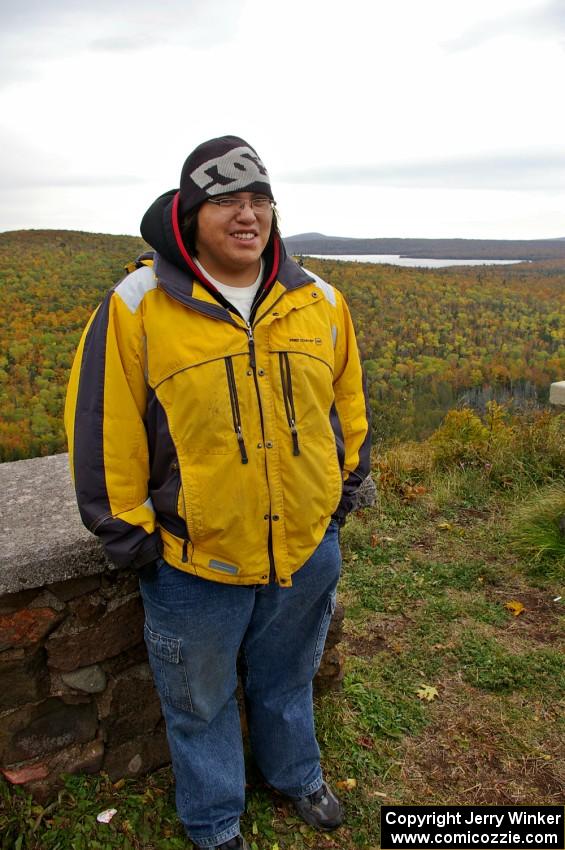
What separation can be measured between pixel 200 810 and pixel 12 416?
30.6ft

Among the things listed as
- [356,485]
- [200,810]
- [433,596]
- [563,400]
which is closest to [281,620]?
[356,485]

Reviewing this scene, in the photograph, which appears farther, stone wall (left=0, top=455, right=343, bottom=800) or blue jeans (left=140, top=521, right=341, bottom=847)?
stone wall (left=0, top=455, right=343, bottom=800)

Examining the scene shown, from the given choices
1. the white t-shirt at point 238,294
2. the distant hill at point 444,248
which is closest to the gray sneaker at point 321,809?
the white t-shirt at point 238,294

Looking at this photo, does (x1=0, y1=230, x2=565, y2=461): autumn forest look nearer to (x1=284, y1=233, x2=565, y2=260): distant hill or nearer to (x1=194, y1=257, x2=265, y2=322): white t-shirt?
(x1=194, y1=257, x2=265, y2=322): white t-shirt

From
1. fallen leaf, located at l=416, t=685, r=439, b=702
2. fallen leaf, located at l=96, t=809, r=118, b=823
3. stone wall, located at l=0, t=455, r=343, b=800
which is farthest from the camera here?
fallen leaf, located at l=416, t=685, r=439, b=702

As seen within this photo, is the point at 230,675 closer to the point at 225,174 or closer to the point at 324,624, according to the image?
the point at 324,624

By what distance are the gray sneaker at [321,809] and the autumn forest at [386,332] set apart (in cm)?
711

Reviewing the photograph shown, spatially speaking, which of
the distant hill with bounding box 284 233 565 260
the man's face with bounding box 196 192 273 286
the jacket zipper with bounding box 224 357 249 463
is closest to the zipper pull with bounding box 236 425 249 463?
the jacket zipper with bounding box 224 357 249 463

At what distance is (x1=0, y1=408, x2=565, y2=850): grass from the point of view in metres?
2.24

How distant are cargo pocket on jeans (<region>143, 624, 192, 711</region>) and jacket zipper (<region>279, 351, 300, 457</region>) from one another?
26.3 inches

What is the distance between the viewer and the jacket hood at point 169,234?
1807mm

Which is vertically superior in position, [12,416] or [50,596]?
[50,596]

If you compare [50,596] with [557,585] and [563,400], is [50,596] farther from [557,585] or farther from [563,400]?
[563,400]

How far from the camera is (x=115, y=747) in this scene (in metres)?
2.36
